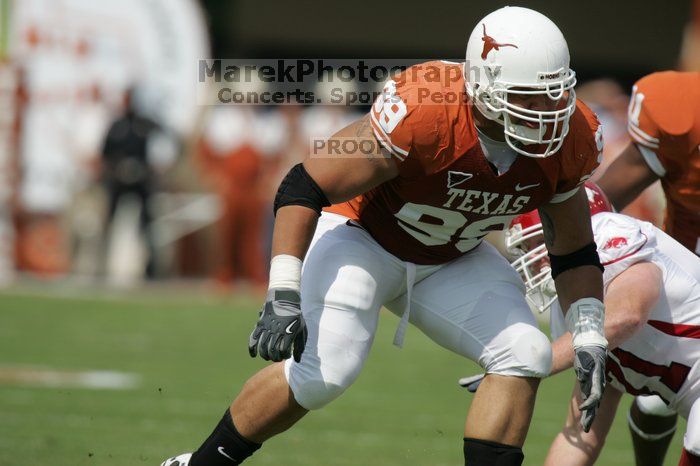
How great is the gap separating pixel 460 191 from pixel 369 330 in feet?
1.81

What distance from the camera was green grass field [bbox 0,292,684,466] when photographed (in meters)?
5.01

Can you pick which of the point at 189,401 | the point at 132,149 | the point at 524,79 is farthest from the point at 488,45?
the point at 132,149

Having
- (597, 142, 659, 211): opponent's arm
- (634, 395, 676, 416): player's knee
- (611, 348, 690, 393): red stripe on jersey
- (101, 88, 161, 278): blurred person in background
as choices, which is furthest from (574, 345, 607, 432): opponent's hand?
(101, 88, 161, 278): blurred person in background

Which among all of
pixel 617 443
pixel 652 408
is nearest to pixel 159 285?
pixel 617 443

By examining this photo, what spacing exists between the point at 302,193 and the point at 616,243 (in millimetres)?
1166

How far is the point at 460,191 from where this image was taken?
137 inches

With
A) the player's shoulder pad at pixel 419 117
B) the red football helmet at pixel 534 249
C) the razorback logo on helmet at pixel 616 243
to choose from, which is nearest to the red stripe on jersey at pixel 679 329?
the razorback logo on helmet at pixel 616 243

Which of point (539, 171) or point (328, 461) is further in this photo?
point (328, 461)

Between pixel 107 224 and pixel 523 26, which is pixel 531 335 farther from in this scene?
pixel 107 224

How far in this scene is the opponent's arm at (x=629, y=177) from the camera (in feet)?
14.7

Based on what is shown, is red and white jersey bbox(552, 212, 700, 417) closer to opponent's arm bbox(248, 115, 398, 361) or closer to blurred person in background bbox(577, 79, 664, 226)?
opponent's arm bbox(248, 115, 398, 361)

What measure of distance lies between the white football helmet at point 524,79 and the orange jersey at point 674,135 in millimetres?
1120

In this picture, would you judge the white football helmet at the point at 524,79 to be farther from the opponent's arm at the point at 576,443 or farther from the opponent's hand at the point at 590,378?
the opponent's arm at the point at 576,443

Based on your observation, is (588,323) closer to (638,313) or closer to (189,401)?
(638,313)
